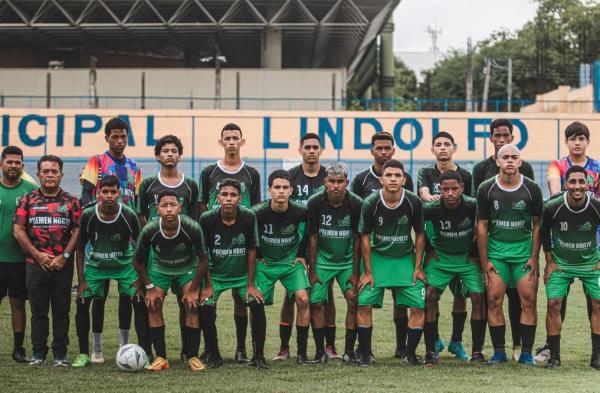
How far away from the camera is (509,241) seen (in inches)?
329

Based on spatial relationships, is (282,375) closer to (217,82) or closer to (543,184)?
(543,184)

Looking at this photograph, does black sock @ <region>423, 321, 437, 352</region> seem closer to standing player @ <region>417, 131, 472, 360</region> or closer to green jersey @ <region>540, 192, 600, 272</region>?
standing player @ <region>417, 131, 472, 360</region>

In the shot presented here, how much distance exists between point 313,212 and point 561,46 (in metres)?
69.3

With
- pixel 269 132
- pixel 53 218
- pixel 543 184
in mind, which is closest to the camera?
pixel 53 218

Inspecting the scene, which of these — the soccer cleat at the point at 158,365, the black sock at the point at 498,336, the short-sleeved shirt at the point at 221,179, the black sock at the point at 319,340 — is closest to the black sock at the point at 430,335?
the black sock at the point at 498,336

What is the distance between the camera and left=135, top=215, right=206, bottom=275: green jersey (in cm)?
804

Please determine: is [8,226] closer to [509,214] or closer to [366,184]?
[366,184]

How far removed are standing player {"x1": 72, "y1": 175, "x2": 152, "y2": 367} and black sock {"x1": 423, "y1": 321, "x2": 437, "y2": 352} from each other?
2.44 metres

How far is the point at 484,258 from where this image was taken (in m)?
8.27

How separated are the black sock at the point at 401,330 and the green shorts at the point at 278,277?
919mm

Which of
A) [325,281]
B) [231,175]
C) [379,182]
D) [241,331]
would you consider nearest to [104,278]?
[241,331]

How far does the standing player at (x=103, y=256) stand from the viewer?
8.28 m

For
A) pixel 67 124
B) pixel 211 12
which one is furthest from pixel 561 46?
pixel 67 124

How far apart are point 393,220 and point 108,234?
2415 millimetres
